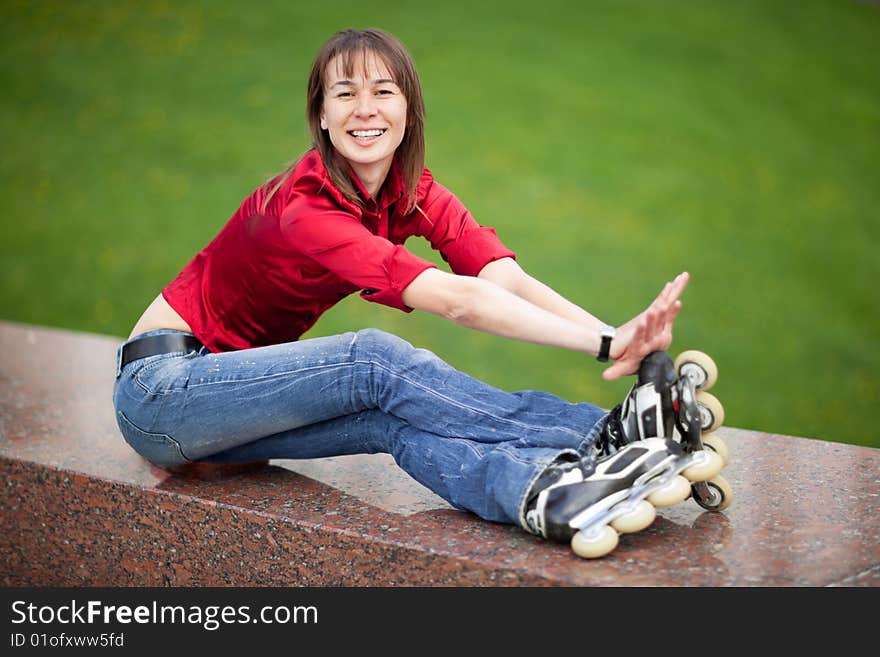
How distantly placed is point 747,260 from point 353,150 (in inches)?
283

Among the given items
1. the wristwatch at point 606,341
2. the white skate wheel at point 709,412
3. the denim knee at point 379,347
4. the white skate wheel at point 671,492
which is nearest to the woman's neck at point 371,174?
the denim knee at point 379,347

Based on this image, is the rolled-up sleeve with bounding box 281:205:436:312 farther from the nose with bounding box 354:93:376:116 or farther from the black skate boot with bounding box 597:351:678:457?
the black skate boot with bounding box 597:351:678:457

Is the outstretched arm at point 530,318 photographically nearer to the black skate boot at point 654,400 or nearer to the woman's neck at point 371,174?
the black skate boot at point 654,400

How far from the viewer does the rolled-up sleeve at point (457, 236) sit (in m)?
3.32

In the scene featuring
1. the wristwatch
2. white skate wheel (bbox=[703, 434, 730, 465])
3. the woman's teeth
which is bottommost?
white skate wheel (bbox=[703, 434, 730, 465])

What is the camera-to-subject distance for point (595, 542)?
2625 millimetres

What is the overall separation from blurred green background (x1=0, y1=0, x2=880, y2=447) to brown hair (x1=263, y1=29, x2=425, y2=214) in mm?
4639

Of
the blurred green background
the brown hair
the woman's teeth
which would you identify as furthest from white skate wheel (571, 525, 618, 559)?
the blurred green background

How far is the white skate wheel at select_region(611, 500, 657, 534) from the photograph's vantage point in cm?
261

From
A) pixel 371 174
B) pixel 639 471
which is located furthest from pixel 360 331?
pixel 639 471

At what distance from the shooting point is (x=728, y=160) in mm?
11055

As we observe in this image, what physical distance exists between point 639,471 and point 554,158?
8717 mm
